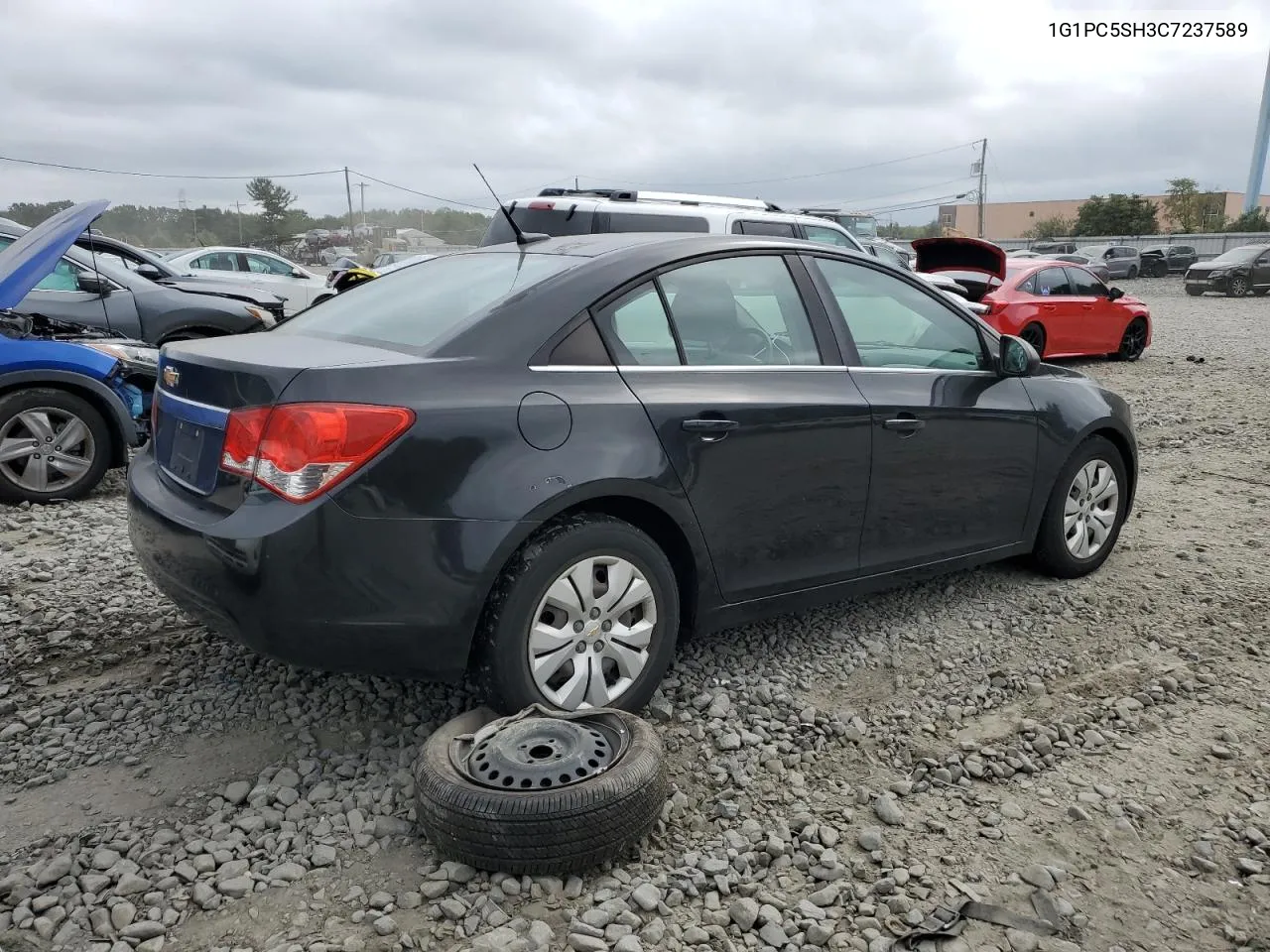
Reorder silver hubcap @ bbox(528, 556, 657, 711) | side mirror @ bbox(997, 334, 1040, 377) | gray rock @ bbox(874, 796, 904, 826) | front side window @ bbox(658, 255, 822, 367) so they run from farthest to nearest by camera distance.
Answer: side mirror @ bbox(997, 334, 1040, 377) → front side window @ bbox(658, 255, 822, 367) → silver hubcap @ bbox(528, 556, 657, 711) → gray rock @ bbox(874, 796, 904, 826)

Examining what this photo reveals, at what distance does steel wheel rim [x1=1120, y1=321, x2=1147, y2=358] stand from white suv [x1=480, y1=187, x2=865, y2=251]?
6981 millimetres

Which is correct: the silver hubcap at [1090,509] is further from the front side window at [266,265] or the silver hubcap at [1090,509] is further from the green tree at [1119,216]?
the green tree at [1119,216]

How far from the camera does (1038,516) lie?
4676 millimetres

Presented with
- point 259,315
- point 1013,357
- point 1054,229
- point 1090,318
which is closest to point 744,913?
point 1013,357

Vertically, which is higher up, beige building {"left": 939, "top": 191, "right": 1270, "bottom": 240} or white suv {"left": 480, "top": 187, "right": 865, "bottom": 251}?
beige building {"left": 939, "top": 191, "right": 1270, "bottom": 240}

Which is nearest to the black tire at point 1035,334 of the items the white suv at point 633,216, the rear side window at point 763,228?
the white suv at point 633,216

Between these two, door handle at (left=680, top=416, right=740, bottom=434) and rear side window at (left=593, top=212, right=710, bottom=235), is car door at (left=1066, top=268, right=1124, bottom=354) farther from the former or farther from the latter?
door handle at (left=680, top=416, right=740, bottom=434)

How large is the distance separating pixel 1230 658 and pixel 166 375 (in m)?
4.15

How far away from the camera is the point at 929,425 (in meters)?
4.06

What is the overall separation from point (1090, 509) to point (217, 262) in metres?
15.9

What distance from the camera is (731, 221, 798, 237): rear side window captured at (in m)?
9.30

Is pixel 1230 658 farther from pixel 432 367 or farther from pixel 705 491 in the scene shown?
pixel 432 367

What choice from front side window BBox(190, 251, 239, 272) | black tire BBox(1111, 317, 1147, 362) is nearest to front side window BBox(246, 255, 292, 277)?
front side window BBox(190, 251, 239, 272)

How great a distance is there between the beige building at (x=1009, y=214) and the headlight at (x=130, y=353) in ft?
292
